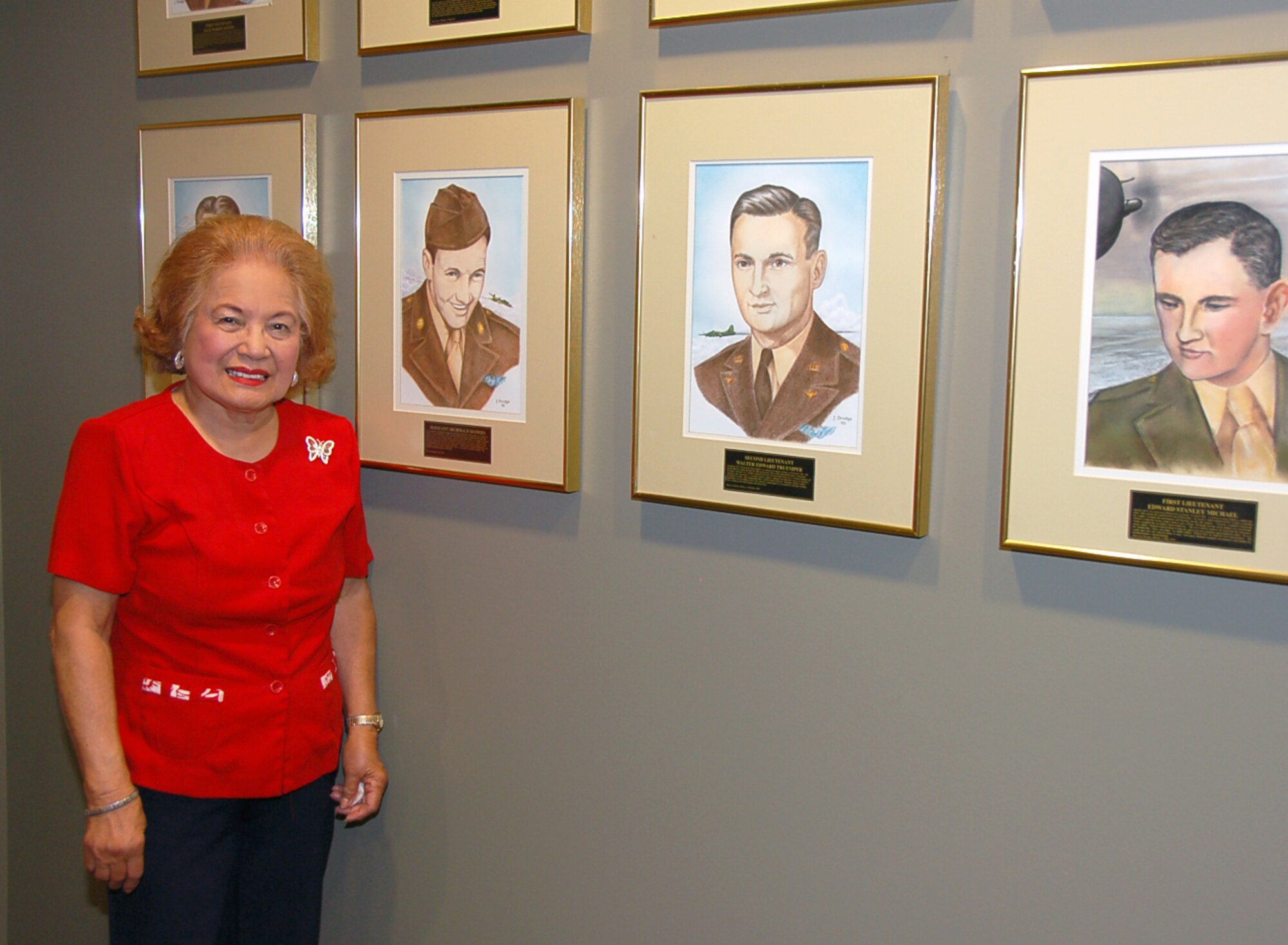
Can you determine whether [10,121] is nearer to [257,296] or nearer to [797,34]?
[257,296]

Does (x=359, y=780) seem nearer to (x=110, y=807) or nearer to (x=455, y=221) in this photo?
(x=110, y=807)

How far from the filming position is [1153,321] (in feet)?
4.49

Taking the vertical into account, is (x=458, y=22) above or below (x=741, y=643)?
above

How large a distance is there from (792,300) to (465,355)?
2.05 feet

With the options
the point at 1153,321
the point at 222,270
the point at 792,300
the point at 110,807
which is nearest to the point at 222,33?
the point at 222,270

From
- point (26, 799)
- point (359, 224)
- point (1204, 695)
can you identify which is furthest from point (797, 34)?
point (26, 799)

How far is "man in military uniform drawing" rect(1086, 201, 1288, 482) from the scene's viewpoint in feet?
4.27

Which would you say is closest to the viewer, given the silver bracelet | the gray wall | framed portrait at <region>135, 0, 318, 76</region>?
the gray wall

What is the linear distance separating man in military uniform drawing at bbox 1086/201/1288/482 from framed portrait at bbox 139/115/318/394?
1.49 metres

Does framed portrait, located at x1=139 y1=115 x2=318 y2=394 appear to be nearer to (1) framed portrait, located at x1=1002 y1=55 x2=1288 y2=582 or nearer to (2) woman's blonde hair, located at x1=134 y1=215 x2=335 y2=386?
(2) woman's blonde hair, located at x1=134 y1=215 x2=335 y2=386

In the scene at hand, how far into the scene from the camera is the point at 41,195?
97.9 inches

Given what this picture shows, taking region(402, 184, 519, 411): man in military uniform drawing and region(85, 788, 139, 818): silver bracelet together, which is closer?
region(85, 788, 139, 818): silver bracelet

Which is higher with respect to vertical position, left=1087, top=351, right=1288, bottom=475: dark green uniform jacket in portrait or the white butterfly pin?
left=1087, top=351, right=1288, bottom=475: dark green uniform jacket in portrait

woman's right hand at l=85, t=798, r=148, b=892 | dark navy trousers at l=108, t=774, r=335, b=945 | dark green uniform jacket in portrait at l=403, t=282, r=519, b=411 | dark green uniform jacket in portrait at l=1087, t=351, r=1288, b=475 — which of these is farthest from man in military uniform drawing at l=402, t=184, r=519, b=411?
dark green uniform jacket in portrait at l=1087, t=351, r=1288, b=475
